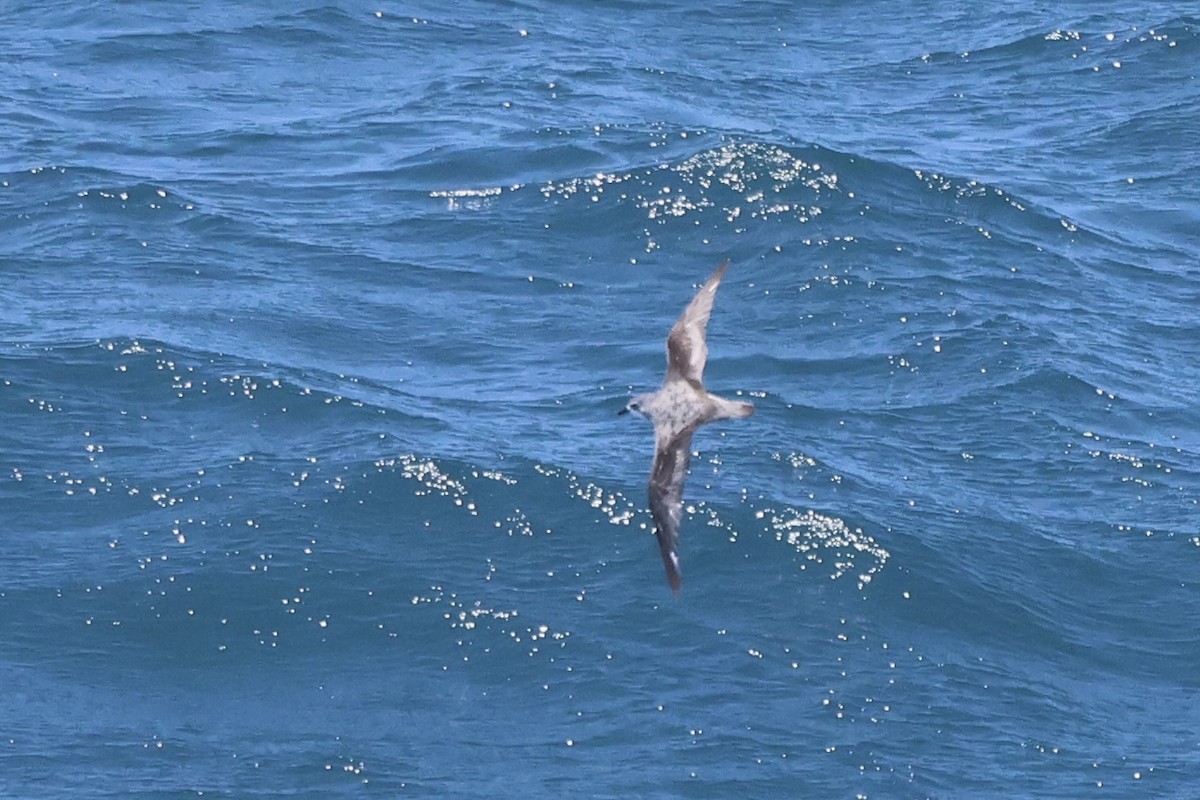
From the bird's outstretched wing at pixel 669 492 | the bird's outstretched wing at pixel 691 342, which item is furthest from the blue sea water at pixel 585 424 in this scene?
the bird's outstretched wing at pixel 691 342

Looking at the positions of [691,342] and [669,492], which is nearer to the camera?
[669,492]

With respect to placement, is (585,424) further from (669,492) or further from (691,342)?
(669,492)

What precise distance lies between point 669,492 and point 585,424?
7.11 m

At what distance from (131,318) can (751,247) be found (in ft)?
26.6

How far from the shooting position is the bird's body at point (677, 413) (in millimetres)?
15438

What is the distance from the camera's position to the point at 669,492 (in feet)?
51.2

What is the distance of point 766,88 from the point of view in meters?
31.7

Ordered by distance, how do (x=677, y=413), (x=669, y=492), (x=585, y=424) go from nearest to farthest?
(x=669, y=492) → (x=677, y=413) → (x=585, y=424)

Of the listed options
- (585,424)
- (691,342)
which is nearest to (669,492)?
(691,342)

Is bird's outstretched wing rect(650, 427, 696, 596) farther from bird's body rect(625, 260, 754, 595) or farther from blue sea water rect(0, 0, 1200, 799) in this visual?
blue sea water rect(0, 0, 1200, 799)

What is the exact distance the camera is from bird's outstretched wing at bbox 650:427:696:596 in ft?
50.2

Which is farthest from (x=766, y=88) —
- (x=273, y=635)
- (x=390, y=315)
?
(x=273, y=635)

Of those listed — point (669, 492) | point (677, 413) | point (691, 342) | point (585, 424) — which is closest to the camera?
point (669, 492)

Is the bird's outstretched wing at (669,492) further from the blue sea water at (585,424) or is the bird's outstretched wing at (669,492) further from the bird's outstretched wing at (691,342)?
the blue sea water at (585,424)
